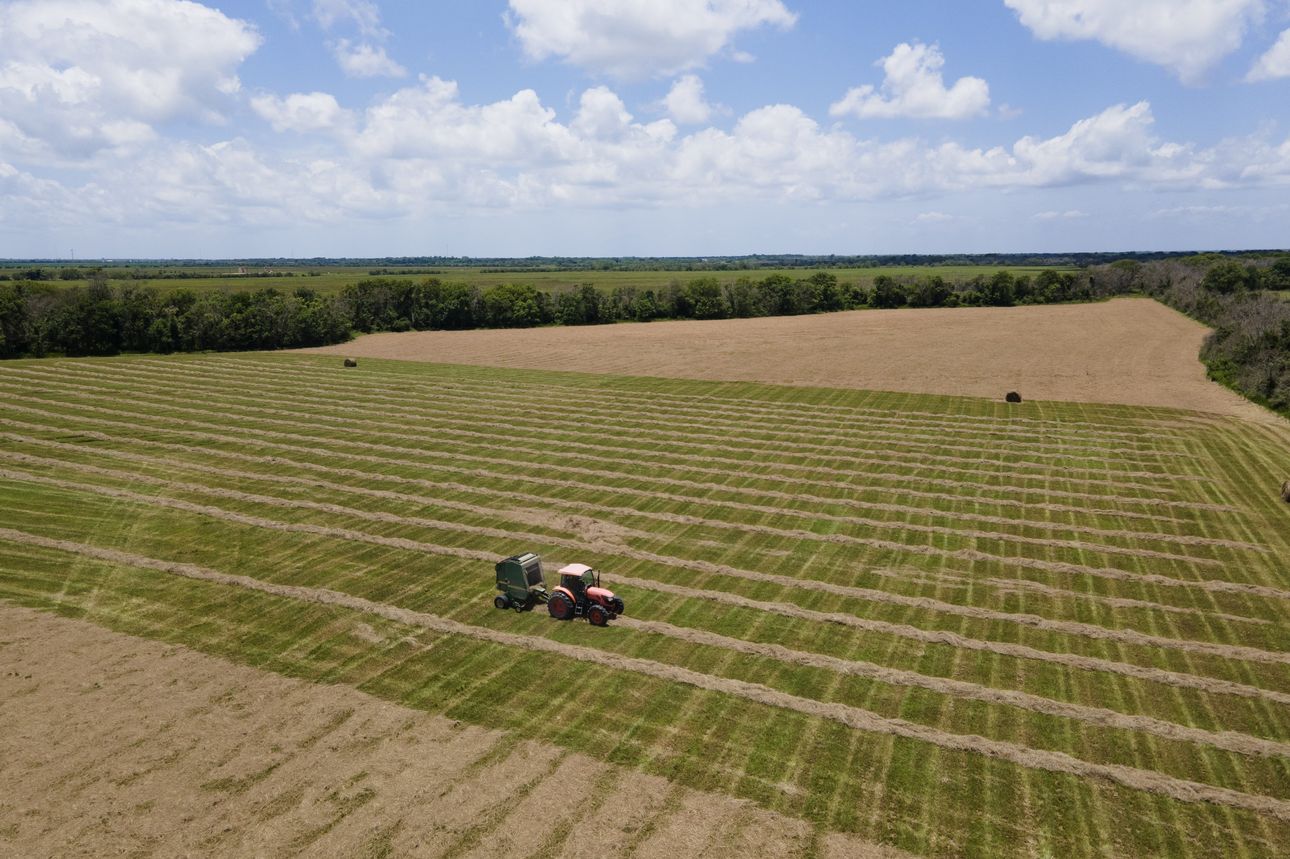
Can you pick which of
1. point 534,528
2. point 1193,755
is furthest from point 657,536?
point 1193,755

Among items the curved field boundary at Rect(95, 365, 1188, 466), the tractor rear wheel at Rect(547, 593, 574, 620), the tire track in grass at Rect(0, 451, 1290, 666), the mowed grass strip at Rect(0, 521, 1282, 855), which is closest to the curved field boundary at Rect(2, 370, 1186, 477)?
the curved field boundary at Rect(95, 365, 1188, 466)

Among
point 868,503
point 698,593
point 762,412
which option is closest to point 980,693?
point 698,593

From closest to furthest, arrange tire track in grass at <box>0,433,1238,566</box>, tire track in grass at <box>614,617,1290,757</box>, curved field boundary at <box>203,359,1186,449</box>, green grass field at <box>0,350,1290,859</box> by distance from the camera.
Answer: green grass field at <box>0,350,1290,859</box> → tire track in grass at <box>614,617,1290,757</box> → tire track in grass at <box>0,433,1238,566</box> → curved field boundary at <box>203,359,1186,449</box>

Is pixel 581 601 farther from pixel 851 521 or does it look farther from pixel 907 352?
pixel 907 352

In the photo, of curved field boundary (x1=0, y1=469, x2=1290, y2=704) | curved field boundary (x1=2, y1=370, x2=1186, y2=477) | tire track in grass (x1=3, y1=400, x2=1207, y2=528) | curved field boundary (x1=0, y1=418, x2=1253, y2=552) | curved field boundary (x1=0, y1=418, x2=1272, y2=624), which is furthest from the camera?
curved field boundary (x1=2, y1=370, x2=1186, y2=477)

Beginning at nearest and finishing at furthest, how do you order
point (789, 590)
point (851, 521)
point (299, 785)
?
point (299, 785) < point (789, 590) < point (851, 521)

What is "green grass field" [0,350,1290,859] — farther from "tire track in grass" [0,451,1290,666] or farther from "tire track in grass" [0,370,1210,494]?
"tire track in grass" [0,370,1210,494]
